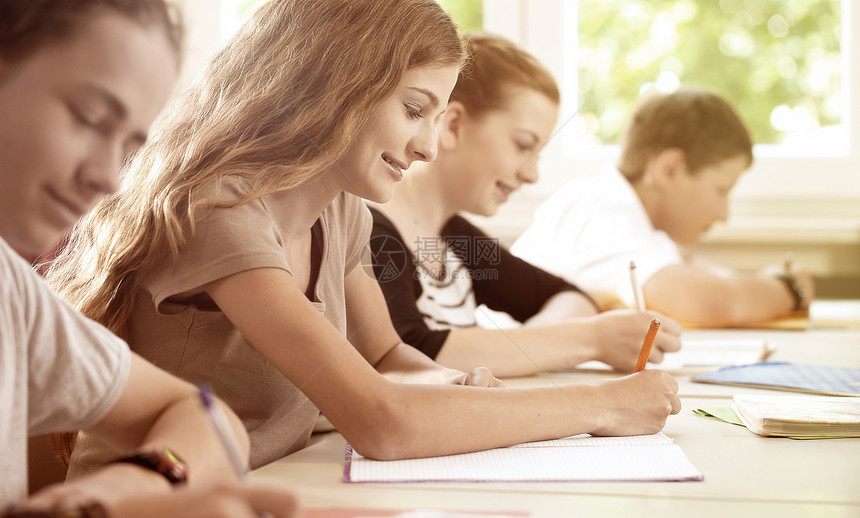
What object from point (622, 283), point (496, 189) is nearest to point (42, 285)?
point (496, 189)

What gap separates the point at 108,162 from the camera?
1.34 ft

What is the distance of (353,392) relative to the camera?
1.94ft

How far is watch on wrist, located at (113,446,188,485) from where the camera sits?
420 millimetres

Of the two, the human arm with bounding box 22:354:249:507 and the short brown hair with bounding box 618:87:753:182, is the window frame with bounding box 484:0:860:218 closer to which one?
the short brown hair with bounding box 618:87:753:182

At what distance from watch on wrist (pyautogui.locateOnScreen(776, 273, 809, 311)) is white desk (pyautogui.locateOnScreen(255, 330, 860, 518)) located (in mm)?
997

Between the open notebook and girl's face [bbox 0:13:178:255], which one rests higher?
girl's face [bbox 0:13:178:255]

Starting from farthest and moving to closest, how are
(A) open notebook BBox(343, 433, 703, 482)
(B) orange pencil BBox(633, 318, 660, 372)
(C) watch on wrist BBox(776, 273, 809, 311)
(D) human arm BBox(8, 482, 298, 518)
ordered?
(C) watch on wrist BBox(776, 273, 809, 311) → (B) orange pencil BBox(633, 318, 660, 372) → (A) open notebook BBox(343, 433, 703, 482) → (D) human arm BBox(8, 482, 298, 518)

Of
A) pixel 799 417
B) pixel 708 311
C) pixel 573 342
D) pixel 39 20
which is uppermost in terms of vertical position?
pixel 39 20

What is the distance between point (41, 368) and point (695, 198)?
1.48 m

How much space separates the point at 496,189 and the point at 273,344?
1.75 feet

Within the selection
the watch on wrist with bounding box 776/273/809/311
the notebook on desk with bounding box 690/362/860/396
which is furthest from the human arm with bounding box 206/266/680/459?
the watch on wrist with bounding box 776/273/809/311

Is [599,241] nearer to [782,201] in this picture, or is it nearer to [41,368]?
[782,201]

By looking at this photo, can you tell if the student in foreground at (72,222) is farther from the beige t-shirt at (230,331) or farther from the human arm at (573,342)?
the human arm at (573,342)

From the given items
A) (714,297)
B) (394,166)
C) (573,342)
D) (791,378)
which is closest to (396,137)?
(394,166)
